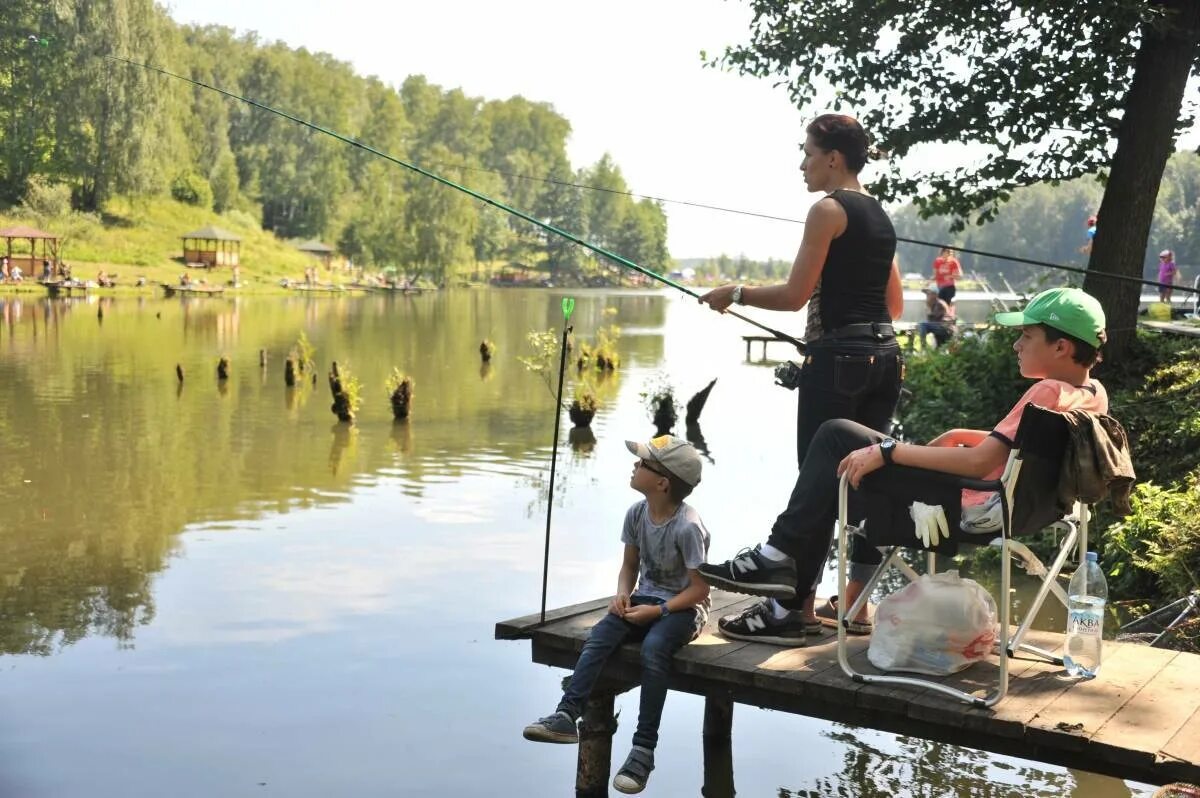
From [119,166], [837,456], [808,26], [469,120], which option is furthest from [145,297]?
[469,120]

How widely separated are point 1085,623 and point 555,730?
1.94m

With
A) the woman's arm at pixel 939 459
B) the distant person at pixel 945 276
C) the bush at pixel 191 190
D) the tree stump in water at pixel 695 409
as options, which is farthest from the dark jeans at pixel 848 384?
the bush at pixel 191 190

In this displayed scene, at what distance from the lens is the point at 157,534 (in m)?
11.6

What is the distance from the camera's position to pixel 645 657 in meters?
5.23

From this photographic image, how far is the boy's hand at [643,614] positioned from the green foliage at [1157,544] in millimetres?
4238

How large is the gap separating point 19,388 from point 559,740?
19344 mm

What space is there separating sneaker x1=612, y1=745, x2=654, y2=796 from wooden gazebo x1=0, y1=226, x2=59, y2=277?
202 ft

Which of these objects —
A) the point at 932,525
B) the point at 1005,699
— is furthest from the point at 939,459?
the point at 1005,699

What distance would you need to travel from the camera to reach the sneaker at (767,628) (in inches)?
213

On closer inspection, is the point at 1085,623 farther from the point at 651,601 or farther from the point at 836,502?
the point at 651,601

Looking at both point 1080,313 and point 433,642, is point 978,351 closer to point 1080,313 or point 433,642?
point 433,642

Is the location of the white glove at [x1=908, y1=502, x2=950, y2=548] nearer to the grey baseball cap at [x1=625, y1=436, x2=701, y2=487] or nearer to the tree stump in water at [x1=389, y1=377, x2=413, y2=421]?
the grey baseball cap at [x1=625, y1=436, x2=701, y2=487]

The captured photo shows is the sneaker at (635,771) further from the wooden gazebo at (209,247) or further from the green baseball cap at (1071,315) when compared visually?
the wooden gazebo at (209,247)

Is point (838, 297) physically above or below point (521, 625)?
above
